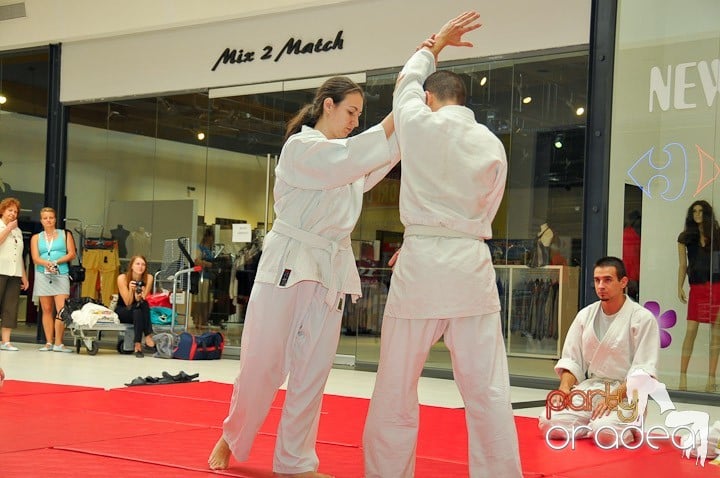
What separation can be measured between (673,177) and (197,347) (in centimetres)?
542

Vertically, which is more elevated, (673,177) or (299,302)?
(673,177)

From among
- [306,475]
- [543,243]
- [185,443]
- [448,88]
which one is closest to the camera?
[448,88]

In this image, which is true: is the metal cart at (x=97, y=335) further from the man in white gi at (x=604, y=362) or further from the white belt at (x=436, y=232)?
the white belt at (x=436, y=232)

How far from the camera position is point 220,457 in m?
3.87

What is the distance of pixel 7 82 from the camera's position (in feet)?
42.2

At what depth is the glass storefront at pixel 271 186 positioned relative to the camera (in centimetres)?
865

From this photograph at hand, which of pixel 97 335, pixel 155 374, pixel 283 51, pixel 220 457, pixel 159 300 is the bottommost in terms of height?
pixel 155 374

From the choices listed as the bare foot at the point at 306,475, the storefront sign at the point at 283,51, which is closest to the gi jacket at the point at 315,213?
the bare foot at the point at 306,475

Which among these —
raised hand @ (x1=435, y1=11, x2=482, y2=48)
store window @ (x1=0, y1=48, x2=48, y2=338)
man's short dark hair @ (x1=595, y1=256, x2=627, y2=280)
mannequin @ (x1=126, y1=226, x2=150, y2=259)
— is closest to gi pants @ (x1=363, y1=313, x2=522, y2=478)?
raised hand @ (x1=435, y1=11, x2=482, y2=48)

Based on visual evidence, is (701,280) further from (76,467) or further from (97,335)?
(97,335)

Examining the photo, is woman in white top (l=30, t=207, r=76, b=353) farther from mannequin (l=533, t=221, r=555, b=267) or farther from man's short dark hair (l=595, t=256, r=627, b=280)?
man's short dark hair (l=595, t=256, r=627, b=280)

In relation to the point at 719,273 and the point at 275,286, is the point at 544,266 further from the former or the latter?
the point at 275,286

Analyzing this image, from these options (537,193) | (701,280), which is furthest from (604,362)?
(537,193)

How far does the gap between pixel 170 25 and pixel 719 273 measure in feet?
23.0
